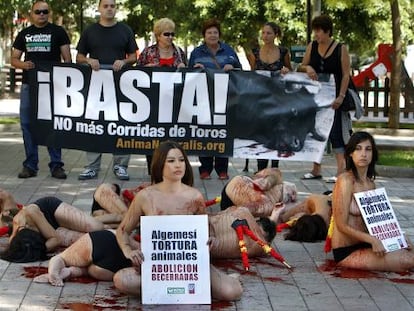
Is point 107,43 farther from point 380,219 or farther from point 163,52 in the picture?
point 380,219

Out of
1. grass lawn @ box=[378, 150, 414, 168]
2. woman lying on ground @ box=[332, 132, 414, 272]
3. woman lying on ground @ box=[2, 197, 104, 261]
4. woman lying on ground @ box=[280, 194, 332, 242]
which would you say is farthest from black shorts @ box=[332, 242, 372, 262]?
grass lawn @ box=[378, 150, 414, 168]

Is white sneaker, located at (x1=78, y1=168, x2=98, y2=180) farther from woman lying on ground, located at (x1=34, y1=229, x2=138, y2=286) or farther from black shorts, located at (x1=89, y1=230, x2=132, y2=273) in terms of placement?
black shorts, located at (x1=89, y1=230, x2=132, y2=273)

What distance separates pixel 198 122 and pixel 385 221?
428 cm

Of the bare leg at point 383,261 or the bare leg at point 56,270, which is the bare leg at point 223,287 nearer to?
the bare leg at point 56,270

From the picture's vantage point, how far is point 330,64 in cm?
1211

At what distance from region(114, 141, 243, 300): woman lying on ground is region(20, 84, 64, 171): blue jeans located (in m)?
5.25

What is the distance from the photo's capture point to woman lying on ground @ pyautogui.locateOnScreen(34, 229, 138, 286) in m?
7.43

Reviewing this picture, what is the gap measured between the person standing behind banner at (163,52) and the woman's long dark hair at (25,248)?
167 inches

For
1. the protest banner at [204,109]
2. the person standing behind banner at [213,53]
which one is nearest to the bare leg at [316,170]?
the protest banner at [204,109]

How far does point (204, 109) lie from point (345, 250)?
4.23 meters

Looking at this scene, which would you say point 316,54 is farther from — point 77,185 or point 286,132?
point 77,185

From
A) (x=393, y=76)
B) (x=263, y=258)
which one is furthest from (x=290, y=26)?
(x=263, y=258)

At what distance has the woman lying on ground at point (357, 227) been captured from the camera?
7.96m

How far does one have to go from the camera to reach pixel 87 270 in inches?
300
